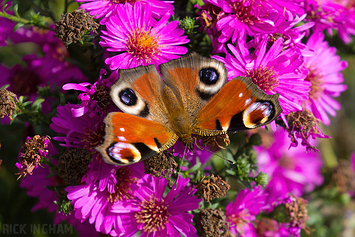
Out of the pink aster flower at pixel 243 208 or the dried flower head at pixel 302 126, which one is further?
the pink aster flower at pixel 243 208

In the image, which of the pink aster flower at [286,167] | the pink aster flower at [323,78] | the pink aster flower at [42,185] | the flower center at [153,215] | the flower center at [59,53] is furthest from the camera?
the pink aster flower at [286,167]

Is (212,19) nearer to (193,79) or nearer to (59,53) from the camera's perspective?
(193,79)

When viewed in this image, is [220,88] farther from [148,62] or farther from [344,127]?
[344,127]

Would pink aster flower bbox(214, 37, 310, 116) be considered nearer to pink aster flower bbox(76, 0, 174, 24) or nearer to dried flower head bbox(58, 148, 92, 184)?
pink aster flower bbox(76, 0, 174, 24)

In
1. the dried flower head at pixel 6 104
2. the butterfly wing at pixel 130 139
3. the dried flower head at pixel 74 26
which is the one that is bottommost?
the dried flower head at pixel 6 104

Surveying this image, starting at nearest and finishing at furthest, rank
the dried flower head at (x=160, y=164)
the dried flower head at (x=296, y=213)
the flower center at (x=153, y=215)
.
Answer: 1. the dried flower head at (x=160, y=164)
2. the flower center at (x=153, y=215)
3. the dried flower head at (x=296, y=213)

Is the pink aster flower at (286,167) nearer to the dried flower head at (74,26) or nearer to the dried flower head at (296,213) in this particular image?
the dried flower head at (296,213)

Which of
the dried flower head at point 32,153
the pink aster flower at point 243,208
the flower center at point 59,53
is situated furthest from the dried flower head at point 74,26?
the pink aster flower at point 243,208
